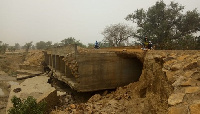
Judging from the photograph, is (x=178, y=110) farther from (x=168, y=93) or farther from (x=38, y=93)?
(x=38, y=93)

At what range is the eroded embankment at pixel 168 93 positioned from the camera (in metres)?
3.25

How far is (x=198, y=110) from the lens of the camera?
280 centimetres

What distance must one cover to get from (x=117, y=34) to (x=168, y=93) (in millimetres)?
31603

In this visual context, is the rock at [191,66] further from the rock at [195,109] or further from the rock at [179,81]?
the rock at [195,109]

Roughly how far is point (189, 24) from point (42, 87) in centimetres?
2056

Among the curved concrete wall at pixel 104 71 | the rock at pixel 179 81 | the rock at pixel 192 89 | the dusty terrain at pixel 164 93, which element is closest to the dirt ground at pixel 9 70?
the dusty terrain at pixel 164 93

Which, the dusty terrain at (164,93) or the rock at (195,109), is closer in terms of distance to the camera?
the rock at (195,109)

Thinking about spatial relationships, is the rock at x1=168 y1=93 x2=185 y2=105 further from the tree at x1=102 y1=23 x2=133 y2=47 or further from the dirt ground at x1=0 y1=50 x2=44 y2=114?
the tree at x1=102 y1=23 x2=133 y2=47

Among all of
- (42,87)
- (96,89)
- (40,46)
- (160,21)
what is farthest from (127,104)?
(40,46)

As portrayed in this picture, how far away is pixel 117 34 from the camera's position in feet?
117

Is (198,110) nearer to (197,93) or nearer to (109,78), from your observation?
(197,93)

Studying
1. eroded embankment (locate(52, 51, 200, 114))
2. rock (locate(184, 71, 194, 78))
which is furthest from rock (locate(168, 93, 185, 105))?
rock (locate(184, 71, 194, 78))

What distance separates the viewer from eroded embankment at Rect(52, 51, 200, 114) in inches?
128

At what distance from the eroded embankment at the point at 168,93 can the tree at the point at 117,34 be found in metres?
24.7
